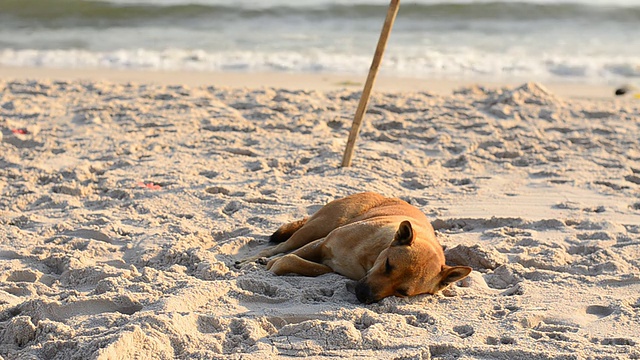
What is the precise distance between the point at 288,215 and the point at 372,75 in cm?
136

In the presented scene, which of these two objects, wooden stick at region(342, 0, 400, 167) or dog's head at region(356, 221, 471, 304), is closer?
dog's head at region(356, 221, 471, 304)

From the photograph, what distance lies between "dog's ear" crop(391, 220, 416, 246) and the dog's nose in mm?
261

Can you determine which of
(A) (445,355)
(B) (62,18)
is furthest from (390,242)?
(B) (62,18)

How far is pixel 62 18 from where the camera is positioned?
16.1 metres

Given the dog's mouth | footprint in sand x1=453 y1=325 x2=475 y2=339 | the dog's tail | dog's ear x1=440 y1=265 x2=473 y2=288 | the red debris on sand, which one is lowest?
the red debris on sand

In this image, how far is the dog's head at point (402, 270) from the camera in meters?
4.15

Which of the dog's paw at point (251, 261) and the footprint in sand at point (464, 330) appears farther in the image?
the dog's paw at point (251, 261)

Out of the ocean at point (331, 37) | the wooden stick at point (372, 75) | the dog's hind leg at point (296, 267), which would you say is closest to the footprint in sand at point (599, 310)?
the dog's hind leg at point (296, 267)

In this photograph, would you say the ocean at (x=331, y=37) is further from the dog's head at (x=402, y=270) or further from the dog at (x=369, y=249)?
the dog's head at (x=402, y=270)

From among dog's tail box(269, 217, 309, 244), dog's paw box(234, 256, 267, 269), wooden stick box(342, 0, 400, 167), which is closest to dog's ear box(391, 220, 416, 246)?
dog's paw box(234, 256, 267, 269)

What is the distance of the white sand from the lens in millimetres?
3891

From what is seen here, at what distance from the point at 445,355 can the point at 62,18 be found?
1405 centimetres

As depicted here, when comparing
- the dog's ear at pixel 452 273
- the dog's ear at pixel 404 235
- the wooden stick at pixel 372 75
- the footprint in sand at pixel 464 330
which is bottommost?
the footprint in sand at pixel 464 330

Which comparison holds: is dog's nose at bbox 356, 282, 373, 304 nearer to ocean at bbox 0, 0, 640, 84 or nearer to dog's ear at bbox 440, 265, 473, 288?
dog's ear at bbox 440, 265, 473, 288
